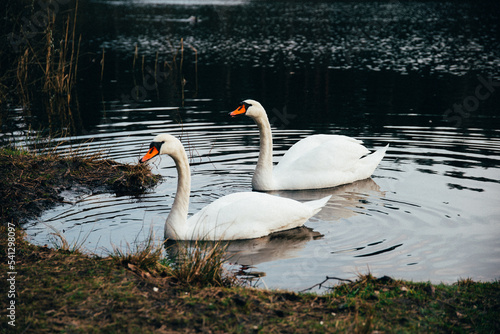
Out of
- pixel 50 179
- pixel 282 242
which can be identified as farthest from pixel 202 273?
pixel 50 179

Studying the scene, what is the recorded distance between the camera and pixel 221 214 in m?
7.56

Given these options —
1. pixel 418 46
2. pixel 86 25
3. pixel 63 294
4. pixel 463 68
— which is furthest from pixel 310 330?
pixel 86 25

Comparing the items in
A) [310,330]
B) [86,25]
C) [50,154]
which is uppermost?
[86,25]

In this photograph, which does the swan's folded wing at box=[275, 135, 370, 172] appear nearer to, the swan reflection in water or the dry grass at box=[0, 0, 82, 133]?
the swan reflection in water

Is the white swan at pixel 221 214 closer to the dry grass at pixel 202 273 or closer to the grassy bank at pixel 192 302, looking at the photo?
the grassy bank at pixel 192 302

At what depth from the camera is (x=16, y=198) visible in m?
8.71

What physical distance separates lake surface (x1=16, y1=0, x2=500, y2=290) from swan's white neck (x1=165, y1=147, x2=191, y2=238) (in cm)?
23

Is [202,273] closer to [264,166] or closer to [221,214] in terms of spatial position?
[221,214]

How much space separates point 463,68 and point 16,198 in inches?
810

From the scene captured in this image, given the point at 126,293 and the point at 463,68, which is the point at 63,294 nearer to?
the point at 126,293

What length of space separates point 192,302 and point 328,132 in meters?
9.50

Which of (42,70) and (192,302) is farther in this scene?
(42,70)

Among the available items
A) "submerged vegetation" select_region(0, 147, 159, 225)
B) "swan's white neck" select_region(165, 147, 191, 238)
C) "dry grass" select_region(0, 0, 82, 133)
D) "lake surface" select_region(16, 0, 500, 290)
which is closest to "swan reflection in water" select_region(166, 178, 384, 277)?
"lake surface" select_region(16, 0, 500, 290)

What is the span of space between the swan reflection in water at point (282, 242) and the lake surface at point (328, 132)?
0.03 meters
